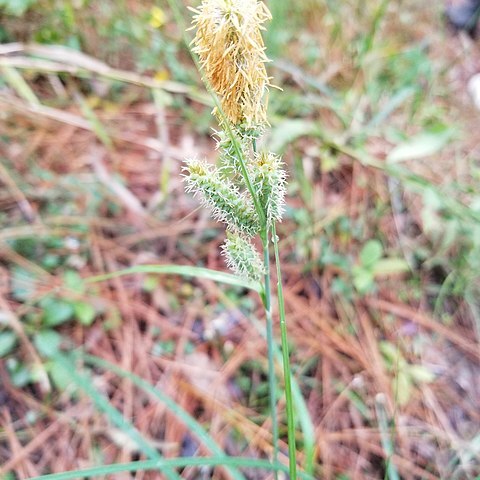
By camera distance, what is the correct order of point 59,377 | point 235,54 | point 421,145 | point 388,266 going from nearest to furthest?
point 235,54
point 59,377
point 388,266
point 421,145

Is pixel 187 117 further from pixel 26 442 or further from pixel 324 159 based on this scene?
pixel 26 442

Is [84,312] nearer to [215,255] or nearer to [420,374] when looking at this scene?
[215,255]

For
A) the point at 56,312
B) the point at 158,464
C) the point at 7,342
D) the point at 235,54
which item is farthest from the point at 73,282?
the point at 235,54

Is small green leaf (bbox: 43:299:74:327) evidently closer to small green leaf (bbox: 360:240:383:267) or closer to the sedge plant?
the sedge plant

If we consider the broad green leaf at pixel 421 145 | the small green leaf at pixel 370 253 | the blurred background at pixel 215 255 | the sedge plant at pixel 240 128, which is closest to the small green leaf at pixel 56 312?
the blurred background at pixel 215 255

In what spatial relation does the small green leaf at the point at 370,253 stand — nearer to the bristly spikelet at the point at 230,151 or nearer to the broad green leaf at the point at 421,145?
the broad green leaf at the point at 421,145

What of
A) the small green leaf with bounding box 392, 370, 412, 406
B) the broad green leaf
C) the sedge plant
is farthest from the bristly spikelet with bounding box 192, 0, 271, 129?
the broad green leaf
